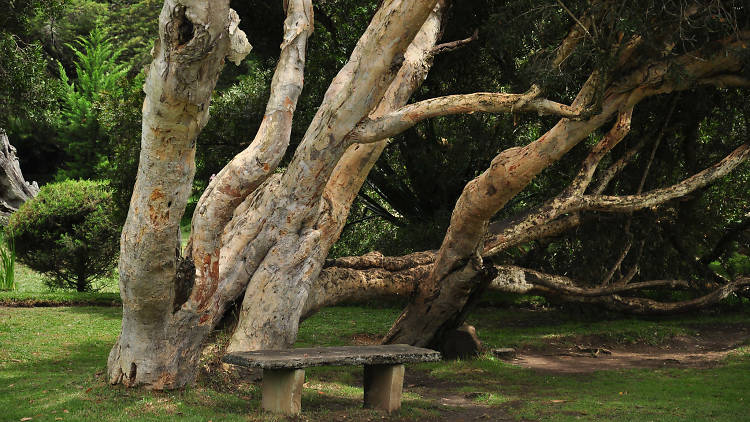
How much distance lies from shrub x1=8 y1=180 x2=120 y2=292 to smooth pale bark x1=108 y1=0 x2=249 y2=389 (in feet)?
26.1

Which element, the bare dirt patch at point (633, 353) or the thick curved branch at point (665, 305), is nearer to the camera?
the bare dirt patch at point (633, 353)

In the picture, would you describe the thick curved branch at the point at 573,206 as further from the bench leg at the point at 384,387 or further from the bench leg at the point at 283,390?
the bench leg at the point at 283,390

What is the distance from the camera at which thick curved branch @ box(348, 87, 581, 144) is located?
757 cm

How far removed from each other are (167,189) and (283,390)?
190 centimetres

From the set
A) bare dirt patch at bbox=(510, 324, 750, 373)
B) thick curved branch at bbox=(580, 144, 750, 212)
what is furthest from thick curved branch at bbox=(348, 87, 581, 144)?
bare dirt patch at bbox=(510, 324, 750, 373)

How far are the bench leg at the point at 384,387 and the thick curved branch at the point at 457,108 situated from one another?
7.55 feet

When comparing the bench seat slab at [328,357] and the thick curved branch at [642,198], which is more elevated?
the thick curved branch at [642,198]

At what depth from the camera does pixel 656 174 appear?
13.1 m

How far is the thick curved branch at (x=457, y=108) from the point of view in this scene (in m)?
7.57

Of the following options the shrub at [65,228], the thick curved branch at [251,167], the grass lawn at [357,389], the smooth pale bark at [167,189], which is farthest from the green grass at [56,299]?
the smooth pale bark at [167,189]

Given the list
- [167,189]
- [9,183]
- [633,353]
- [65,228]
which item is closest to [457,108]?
[167,189]

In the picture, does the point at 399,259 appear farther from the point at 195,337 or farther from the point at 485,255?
the point at 195,337

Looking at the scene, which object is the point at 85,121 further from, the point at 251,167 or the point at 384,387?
the point at 384,387

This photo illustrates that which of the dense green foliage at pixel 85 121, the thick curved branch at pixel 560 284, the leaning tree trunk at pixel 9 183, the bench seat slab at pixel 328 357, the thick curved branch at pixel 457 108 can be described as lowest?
the bench seat slab at pixel 328 357
